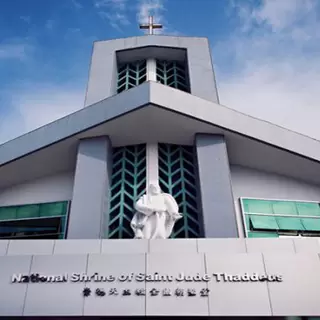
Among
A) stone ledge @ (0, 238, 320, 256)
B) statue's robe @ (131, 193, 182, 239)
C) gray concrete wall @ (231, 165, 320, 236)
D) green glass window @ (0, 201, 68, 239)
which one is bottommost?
stone ledge @ (0, 238, 320, 256)

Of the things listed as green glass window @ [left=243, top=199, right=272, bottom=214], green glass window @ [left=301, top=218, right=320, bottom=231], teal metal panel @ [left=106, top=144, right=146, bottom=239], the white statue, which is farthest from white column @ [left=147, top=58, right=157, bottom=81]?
green glass window @ [left=301, top=218, right=320, bottom=231]

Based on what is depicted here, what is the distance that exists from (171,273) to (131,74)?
29.3 ft

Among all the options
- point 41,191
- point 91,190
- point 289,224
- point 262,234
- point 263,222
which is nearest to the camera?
point 91,190

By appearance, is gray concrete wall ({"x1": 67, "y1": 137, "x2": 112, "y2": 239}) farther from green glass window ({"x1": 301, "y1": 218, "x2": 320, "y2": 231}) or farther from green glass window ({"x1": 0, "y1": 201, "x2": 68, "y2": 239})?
green glass window ({"x1": 301, "y1": 218, "x2": 320, "y2": 231})

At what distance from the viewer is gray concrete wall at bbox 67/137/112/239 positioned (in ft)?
26.2

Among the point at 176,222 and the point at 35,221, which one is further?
the point at 35,221

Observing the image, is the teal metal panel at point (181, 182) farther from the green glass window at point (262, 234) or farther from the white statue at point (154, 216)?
the green glass window at point (262, 234)

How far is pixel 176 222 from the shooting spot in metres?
8.62

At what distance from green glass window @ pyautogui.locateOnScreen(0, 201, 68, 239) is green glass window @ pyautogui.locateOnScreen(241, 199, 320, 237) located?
4.76 m

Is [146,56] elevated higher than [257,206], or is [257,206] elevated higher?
[146,56]

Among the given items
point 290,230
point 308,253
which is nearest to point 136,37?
point 290,230

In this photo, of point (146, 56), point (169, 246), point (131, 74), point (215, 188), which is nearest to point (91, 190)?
point (169, 246)

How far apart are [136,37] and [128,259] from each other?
31.8ft

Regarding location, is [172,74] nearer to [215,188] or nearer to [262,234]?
[215,188]
